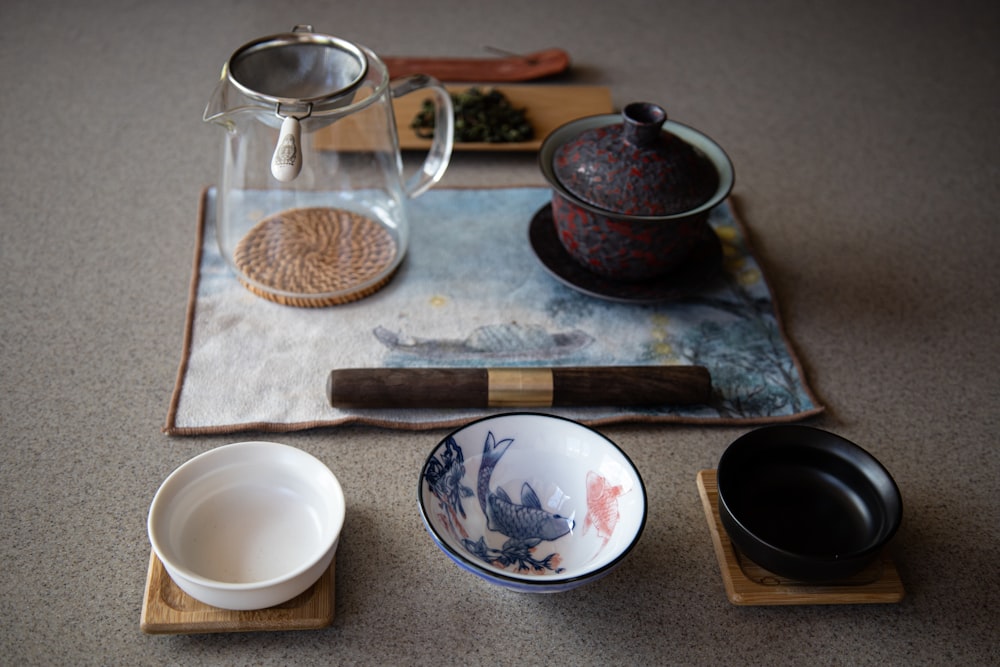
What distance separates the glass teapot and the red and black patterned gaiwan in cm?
15

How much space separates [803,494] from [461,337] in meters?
0.36

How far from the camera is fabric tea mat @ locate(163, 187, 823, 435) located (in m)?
0.78

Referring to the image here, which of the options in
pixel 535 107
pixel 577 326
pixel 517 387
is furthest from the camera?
pixel 535 107

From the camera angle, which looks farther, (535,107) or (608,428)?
(535,107)

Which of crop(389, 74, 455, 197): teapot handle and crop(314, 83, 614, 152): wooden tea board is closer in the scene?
crop(389, 74, 455, 197): teapot handle

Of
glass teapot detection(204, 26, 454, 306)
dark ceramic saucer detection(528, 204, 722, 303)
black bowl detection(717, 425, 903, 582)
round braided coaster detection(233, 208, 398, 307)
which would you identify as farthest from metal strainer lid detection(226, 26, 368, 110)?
black bowl detection(717, 425, 903, 582)

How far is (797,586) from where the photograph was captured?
2.07 ft

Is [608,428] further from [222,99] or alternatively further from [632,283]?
[222,99]

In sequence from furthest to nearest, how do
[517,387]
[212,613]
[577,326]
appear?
[577,326], [517,387], [212,613]

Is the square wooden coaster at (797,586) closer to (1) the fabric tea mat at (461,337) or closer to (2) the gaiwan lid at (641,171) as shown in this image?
(1) the fabric tea mat at (461,337)

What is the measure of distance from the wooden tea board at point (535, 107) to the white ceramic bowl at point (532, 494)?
0.53 meters

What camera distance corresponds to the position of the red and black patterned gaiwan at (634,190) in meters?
0.80

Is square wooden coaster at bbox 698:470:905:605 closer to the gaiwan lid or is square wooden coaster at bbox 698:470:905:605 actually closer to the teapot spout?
the gaiwan lid

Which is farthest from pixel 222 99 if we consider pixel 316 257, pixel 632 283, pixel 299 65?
pixel 632 283
